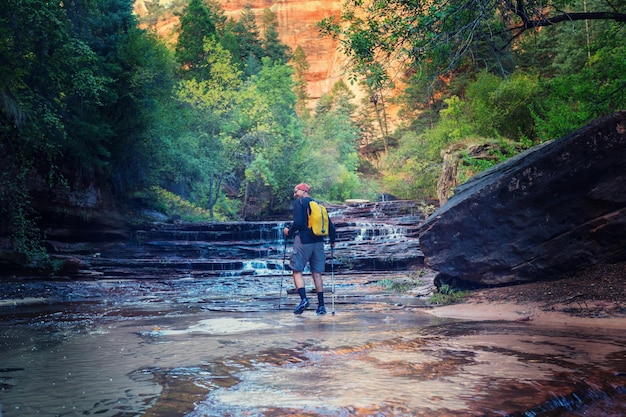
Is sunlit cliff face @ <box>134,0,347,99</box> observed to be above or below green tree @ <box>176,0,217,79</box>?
above

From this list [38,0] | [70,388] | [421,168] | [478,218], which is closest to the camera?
Result: [70,388]

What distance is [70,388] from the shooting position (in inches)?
158

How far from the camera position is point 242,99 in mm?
37094

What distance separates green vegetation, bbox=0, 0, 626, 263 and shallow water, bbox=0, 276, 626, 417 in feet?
13.9

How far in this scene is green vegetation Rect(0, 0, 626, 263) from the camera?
9938mm

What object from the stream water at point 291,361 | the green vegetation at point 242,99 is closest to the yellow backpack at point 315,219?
the stream water at point 291,361

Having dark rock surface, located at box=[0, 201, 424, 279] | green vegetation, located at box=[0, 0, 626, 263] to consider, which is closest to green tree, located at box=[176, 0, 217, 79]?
green vegetation, located at box=[0, 0, 626, 263]

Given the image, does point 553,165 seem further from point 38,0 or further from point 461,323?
point 38,0

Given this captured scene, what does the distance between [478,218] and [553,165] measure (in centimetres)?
159

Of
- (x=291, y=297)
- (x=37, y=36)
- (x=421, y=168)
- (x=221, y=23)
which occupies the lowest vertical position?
(x=291, y=297)

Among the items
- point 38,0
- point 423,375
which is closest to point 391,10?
point 423,375

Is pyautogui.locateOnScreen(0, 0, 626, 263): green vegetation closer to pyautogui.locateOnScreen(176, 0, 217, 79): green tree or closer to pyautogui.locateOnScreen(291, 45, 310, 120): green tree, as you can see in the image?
pyautogui.locateOnScreen(176, 0, 217, 79): green tree

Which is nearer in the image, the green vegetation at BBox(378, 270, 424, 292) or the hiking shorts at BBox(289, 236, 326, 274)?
the hiking shorts at BBox(289, 236, 326, 274)

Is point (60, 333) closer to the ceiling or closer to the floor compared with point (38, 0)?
closer to the floor
